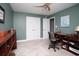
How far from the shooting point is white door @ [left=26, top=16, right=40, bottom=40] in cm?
184

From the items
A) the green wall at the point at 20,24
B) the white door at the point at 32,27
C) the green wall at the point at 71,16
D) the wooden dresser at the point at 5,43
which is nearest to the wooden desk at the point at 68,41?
the green wall at the point at 71,16

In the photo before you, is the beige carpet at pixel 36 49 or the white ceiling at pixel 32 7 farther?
the beige carpet at pixel 36 49

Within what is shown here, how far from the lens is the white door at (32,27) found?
Answer: 1.84m

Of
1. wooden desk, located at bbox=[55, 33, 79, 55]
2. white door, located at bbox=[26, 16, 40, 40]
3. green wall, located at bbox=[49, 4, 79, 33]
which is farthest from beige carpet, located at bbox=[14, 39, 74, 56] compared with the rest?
green wall, located at bbox=[49, 4, 79, 33]

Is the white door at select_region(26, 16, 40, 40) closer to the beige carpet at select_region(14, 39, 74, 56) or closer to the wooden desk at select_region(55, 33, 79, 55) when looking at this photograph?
the beige carpet at select_region(14, 39, 74, 56)

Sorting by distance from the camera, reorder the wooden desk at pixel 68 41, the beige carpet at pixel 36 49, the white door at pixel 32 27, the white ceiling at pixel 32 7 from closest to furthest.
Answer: the white ceiling at pixel 32 7 < the white door at pixel 32 27 < the beige carpet at pixel 36 49 < the wooden desk at pixel 68 41

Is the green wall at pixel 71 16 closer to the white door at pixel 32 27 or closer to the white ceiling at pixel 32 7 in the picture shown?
the white ceiling at pixel 32 7

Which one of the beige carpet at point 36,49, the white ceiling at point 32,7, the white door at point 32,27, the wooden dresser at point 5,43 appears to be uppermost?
the white ceiling at point 32,7

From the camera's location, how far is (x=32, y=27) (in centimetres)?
186

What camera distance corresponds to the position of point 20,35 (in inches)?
75.2

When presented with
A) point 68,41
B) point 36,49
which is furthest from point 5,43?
point 68,41

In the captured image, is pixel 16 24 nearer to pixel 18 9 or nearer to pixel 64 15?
pixel 18 9

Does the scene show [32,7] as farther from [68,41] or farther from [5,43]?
[68,41]

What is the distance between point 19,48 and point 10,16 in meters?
0.93
